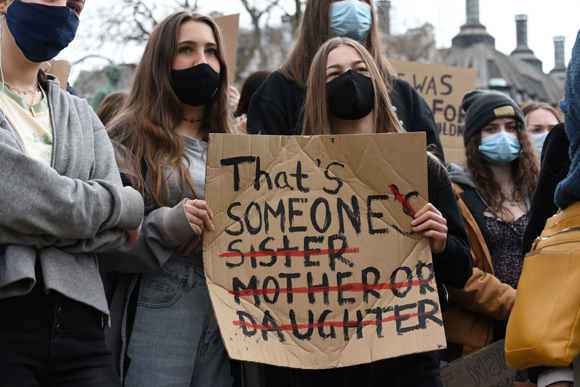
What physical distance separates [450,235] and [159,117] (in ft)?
4.21

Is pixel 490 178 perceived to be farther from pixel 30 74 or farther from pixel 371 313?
pixel 30 74

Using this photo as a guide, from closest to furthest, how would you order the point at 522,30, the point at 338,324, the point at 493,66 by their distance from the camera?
the point at 338,324
the point at 493,66
the point at 522,30

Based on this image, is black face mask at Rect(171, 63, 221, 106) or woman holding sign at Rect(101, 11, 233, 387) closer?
woman holding sign at Rect(101, 11, 233, 387)

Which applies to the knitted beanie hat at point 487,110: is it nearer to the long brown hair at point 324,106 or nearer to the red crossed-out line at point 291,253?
the long brown hair at point 324,106

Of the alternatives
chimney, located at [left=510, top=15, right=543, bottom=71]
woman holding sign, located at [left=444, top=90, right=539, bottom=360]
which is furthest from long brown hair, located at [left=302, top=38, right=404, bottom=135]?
chimney, located at [left=510, top=15, right=543, bottom=71]

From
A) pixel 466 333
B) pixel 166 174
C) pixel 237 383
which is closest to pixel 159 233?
pixel 166 174

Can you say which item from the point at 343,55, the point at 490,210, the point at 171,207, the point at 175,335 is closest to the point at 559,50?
the point at 490,210

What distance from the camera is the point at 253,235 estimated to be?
85.6 inches

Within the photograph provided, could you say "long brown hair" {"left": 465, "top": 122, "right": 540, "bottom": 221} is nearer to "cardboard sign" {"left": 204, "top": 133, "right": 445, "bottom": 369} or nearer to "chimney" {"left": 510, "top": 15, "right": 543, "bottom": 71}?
"cardboard sign" {"left": 204, "top": 133, "right": 445, "bottom": 369}

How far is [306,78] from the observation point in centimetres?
306

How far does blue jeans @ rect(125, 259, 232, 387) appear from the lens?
7.32ft

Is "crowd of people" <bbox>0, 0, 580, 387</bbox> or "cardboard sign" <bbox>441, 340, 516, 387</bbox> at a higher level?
"crowd of people" <bbox>0, 0, 580, 387</bbox>

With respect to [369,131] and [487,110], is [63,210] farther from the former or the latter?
[487,110]

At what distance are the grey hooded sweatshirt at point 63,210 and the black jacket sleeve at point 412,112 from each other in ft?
4.81
